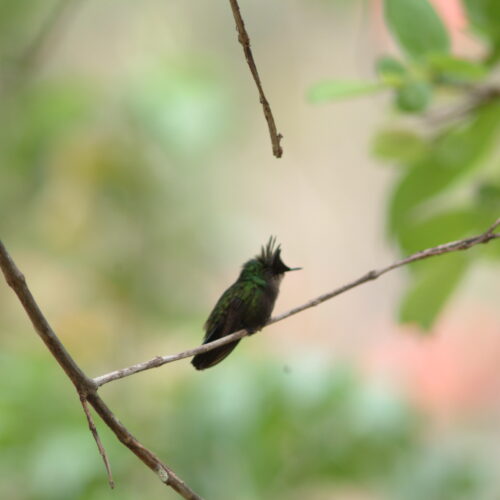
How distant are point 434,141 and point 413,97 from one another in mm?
182

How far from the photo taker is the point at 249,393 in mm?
2650

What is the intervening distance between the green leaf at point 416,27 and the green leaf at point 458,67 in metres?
0.04

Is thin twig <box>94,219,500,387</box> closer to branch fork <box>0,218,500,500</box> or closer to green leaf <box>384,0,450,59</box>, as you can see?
branch fork <box>0,218,500,500</box>

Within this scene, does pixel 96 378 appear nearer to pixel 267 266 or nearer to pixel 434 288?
pixel 267 266

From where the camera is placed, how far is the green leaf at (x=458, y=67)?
4.18ft

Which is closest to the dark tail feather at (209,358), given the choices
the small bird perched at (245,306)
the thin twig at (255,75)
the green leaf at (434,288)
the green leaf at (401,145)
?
the small bird perched at (245,306)

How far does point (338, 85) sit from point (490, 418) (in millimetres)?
4492

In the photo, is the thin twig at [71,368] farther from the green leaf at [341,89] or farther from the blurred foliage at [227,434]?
the blurred foliage at [227,434]

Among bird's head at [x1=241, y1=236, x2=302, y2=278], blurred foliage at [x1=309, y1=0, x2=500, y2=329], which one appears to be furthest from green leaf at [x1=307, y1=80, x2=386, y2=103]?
bird's head at [x1=241, y1=236, x2=302, y2=278]

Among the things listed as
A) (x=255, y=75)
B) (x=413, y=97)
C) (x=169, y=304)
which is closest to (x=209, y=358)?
(x=255, y=75)

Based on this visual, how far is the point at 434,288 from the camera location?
4.84 feet

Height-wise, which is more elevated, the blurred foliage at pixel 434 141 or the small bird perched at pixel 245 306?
the blurred foliage at pixel 434 141

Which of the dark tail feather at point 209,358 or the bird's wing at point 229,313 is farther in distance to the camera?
the bird's wing at point 229,313

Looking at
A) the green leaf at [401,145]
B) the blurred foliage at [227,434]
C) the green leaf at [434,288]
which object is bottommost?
the green leaf at [434,288]
